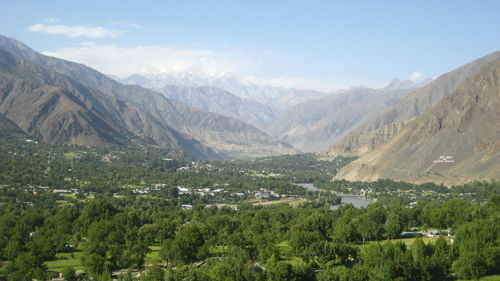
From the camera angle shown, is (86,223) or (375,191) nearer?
(86,223)

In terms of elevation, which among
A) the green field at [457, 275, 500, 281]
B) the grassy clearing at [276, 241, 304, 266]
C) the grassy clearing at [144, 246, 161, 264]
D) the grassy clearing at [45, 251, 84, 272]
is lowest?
the grassy clearing at [45, 251, 84, 272]

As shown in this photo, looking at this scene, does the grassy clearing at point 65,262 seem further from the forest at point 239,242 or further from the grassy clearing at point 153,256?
the grassy clearing at point 153,256

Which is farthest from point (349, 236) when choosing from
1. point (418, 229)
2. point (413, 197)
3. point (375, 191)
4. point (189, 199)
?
point (375, 191)

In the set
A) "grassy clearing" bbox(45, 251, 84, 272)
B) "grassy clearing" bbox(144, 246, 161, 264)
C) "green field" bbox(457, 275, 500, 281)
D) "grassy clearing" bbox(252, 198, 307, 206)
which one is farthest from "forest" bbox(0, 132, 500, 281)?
Result: "grassy clearing" bbox(252, 198, 307, 206)

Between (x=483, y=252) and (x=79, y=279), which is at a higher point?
(x=483, y=252)

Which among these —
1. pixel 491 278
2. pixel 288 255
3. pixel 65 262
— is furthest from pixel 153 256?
pixel 491 278

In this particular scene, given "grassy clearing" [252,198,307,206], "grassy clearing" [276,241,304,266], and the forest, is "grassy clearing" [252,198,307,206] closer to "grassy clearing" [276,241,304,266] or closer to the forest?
the forest

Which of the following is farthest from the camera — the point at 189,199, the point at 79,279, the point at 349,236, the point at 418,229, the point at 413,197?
the point at 413,197

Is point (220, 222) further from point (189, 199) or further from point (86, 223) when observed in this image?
point (189, 199)
